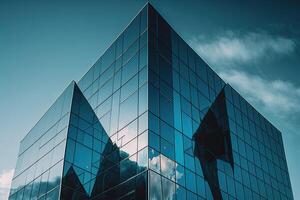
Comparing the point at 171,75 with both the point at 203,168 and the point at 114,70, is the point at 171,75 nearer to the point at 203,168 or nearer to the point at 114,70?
the point at 114,70

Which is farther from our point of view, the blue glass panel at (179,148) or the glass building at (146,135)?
the blue glass panel at (179,148)

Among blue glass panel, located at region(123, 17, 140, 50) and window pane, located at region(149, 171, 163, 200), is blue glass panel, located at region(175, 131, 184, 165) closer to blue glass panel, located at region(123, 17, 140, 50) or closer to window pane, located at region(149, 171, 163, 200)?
window pane, located at region(149, 171, 163, 200)

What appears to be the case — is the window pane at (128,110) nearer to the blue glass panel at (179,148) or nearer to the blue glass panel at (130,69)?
the blue glass panel at (130,69)

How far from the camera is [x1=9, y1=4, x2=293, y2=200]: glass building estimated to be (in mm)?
23578

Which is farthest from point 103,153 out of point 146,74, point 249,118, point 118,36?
point 249,118

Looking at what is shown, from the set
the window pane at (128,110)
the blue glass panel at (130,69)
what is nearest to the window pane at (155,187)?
the window pane at (128,110)

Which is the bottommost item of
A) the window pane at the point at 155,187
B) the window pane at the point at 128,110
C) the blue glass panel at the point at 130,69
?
the window pane at the point at 155,187

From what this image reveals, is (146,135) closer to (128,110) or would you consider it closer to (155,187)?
(155,187)

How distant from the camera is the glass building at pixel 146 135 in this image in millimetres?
23578

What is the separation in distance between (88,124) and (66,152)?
11.6ft

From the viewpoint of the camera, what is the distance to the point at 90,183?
1054 inches

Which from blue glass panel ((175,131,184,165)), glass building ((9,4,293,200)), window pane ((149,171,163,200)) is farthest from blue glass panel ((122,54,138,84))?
window pane ((149,171,163,200))

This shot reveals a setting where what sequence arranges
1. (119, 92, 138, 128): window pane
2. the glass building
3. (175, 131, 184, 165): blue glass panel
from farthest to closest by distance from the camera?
(119, 92, 138, 128): window pane → (175, 131, 184, 165): blue glass panel → the glass building

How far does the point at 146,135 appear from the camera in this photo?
23.0 metres
